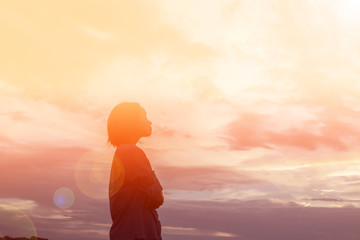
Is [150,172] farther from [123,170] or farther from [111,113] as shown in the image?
[111,113]

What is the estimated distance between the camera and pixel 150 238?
793 cm

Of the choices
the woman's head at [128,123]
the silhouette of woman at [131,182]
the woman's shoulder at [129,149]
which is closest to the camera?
the silhouette of woman at [131,182]

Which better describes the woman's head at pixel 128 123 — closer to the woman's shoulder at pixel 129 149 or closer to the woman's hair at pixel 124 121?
the woman's hair at pixel 124 121

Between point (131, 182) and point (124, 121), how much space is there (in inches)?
47.2

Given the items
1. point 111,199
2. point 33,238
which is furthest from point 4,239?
point 111,199

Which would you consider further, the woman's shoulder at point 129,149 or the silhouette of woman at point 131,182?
the woman's shoulder at point 129,149

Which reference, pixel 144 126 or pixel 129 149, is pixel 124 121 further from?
pixel 129 149

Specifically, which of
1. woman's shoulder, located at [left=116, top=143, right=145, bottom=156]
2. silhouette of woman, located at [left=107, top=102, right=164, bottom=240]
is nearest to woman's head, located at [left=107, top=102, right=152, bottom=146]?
silhouette of woman, located at [left=107, top=102, right=164, bottom=240]

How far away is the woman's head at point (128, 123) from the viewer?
27.8 feet

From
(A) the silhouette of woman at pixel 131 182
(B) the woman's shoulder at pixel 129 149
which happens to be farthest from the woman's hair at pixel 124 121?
(B) the woman's shoulder at pixel 129 149

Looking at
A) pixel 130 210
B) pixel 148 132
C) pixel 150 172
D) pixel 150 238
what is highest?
pixel 148 132

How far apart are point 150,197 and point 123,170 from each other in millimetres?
763

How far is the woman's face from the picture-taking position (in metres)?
8.48

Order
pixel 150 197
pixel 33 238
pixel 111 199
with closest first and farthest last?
pixel 150 197 < pixel 111 199 < pixel 33 238
